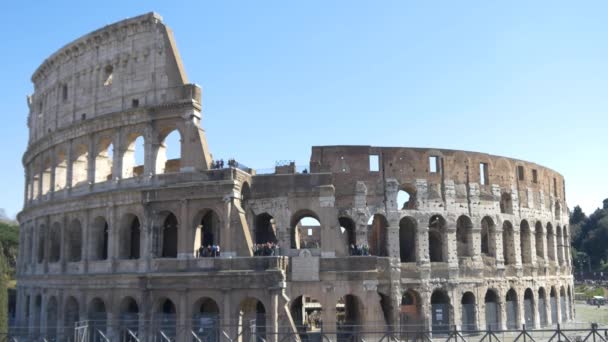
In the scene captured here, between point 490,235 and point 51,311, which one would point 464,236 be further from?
point 51,311

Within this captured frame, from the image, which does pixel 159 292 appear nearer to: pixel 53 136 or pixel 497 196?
pixel 53 136

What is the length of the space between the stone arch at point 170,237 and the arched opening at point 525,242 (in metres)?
19.5

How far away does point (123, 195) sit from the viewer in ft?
88.1

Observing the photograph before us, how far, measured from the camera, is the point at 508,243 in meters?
32.0

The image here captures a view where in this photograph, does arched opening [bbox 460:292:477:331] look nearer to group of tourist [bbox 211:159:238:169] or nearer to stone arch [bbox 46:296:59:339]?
group of tourist [bbox 211:159:238:169]

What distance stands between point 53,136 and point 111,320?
37.3ft

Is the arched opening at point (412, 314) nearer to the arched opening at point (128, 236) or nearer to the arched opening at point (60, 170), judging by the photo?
the arched opening at point (128, 236)

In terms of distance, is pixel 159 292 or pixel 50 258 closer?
pixel 159 292

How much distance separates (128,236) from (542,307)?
77.5 feet

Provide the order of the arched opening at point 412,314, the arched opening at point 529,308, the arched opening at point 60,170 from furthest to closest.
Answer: the arched opening at point 529,308 → the arched opening at point 60,170 → the arched opening at point 412,314

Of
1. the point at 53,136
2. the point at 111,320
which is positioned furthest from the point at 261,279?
the point at 53,136

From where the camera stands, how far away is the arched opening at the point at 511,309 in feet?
100

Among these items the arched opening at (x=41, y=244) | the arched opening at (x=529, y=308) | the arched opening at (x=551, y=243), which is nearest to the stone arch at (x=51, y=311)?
the arched opening at (x=41, y=244)

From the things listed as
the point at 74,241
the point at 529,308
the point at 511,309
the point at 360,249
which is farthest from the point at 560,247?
the point at 74,241
